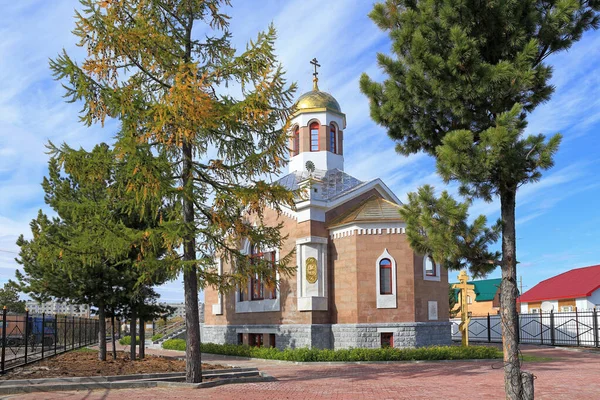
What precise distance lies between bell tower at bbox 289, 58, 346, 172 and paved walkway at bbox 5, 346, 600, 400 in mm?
11806

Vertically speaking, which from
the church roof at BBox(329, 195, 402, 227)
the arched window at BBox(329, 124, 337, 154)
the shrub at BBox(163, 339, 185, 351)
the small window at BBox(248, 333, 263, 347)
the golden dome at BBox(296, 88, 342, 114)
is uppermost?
the golden dome at BBox(296, 88, 342, 114)

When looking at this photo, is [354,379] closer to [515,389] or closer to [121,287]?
[515,389]

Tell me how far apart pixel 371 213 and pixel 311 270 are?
3.40 meters

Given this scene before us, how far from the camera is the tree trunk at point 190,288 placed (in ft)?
42.3

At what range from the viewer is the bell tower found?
27.4 metres

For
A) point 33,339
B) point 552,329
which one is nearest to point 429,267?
point 552,329

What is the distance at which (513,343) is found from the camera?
8.41 metres

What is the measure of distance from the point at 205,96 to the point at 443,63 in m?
5.24

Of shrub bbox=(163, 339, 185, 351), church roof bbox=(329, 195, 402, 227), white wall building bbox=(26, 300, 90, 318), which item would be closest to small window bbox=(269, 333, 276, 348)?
church roof bbox=(329, 195, 402, 227)

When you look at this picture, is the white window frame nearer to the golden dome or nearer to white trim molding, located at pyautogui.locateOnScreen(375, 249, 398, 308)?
white trim molding, located at pyautogui.locateOnScreen(375, 249, 398, 308)

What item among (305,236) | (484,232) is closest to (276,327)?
(305,236)

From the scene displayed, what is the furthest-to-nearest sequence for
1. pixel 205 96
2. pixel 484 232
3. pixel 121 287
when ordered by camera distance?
1. pixel 121 287
2. pixel 205 96
3. pixel 484 232

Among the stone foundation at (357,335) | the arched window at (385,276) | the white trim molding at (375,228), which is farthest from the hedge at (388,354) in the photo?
the white trim molding at (375,228)

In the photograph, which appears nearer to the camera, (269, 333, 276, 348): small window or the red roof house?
(269, 333, 276, 348): small window
